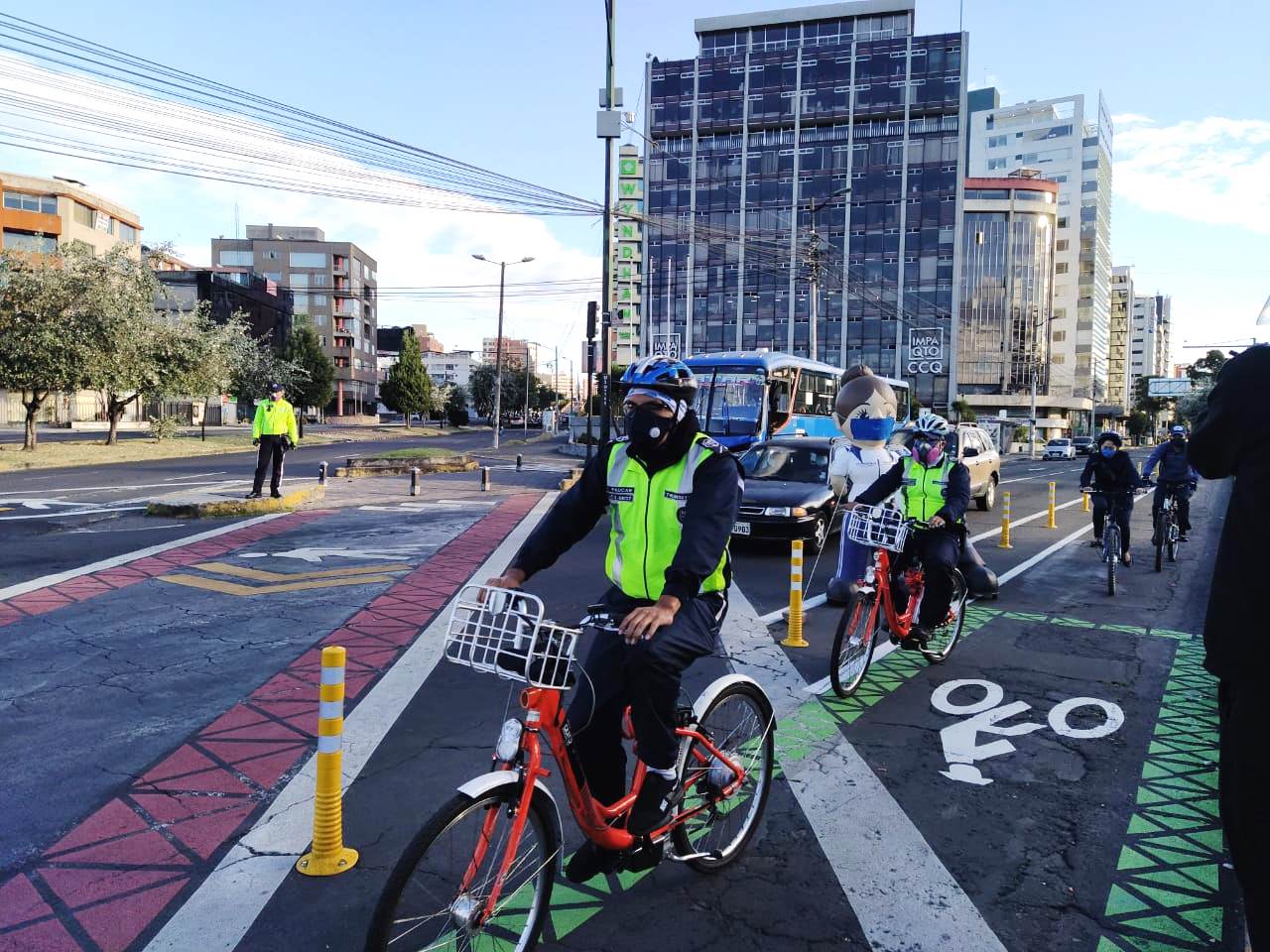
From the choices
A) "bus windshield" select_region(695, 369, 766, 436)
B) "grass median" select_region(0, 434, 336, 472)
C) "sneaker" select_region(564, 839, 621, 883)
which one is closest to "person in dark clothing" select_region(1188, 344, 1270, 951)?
"sneaker" select_region(564, 839, 621, 883)

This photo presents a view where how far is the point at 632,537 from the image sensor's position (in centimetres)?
308

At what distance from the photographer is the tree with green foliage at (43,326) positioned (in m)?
25.3

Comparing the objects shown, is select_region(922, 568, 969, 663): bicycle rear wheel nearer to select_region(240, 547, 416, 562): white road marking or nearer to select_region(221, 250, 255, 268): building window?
select_region(240, 547, 416, 562): white road marking

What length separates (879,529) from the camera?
19.4 ft

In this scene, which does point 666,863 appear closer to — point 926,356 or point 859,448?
point 859,448

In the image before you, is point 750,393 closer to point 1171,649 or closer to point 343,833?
point 1171,649

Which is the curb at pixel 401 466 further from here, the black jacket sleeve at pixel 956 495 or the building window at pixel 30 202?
the building window at pixel 30 202

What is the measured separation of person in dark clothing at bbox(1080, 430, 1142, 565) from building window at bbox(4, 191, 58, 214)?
66665mm

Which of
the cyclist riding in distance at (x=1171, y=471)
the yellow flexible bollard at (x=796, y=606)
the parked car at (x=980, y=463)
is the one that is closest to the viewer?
the yellow flexible bollard at (x=796, y=606)

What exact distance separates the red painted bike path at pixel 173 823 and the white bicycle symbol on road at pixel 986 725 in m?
3.52

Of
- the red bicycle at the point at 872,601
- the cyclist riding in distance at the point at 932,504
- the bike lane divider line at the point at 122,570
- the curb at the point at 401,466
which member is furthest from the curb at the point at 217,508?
the red bicycle at the point at 872,601

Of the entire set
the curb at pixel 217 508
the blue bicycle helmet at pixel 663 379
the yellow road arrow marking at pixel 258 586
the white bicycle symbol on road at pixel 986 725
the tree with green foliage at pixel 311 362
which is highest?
the tree with green foliage at pixel 311 362

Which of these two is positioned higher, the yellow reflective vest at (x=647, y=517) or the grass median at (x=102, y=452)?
the yellow reflective vest at (x=647, y=517)

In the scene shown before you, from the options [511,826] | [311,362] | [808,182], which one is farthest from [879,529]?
[808,182]
